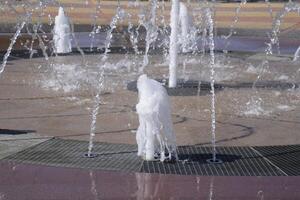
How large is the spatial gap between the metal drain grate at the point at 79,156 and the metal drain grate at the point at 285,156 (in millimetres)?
1311

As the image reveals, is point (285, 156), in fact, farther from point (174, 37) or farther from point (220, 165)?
point (174, 37)

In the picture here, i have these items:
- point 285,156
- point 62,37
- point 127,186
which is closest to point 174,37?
point 285,156

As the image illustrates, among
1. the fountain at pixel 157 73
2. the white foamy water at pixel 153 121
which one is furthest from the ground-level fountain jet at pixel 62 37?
→ the white foamy water at pixel 153 121

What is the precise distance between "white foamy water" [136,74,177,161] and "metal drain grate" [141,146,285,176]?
0.52ft

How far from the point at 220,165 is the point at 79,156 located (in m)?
1.37

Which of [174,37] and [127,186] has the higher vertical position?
[174,37]

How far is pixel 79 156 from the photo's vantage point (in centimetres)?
649

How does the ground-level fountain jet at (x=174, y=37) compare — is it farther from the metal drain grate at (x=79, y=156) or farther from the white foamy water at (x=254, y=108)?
the metal drain grate at (x=79, y=156)

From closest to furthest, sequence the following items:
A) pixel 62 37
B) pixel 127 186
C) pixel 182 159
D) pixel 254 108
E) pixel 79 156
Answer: pixel 127 186, pixel 182 159, pixel 79 156, pixel 254 108, pixel 62 37

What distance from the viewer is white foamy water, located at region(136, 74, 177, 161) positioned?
604 centimetres

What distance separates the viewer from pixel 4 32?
20.7m

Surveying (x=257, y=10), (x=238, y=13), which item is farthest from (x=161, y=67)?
(x=257, y=10)

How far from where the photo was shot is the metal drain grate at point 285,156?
6.19 metres

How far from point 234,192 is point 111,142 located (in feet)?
6.79
